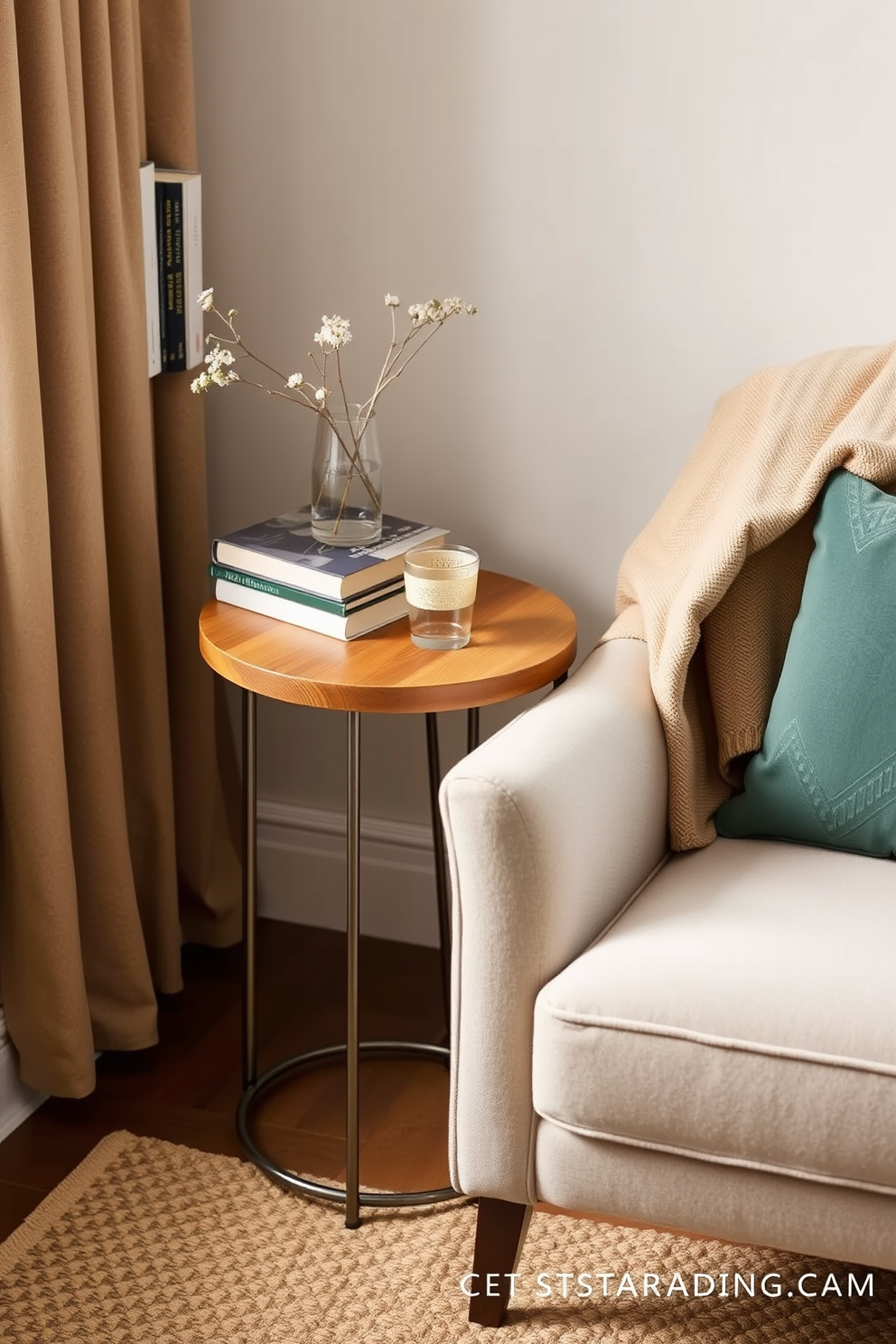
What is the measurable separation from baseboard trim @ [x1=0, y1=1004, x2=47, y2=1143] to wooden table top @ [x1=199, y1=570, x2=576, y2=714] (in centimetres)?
58

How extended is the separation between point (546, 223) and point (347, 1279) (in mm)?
1358

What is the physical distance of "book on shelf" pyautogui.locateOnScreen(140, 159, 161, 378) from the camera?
1.72 metres

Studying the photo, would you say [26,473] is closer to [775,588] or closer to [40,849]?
[40,849]

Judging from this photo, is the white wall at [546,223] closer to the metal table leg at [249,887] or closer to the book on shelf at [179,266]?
the book on shelf at [179,266]

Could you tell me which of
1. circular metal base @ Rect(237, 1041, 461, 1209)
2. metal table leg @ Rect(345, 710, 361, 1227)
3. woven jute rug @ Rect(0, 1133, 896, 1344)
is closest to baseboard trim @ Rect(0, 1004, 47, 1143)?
woven jute rug @ Rect(0, 1133, 896, 1344)

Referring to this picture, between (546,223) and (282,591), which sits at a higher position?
(546,223)

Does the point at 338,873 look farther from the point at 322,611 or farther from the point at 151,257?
the point at 151,257

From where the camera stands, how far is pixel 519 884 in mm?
1233

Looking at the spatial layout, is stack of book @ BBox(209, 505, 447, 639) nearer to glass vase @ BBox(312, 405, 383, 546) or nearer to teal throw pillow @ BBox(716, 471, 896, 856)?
glass vase @ BBox(312, 405, 383, 546)

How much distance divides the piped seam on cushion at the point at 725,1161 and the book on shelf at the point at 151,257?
1098 millimetres

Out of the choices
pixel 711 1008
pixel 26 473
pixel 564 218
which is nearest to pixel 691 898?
pixel 711 1008

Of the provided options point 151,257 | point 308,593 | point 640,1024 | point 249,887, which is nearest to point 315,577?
point 308,593

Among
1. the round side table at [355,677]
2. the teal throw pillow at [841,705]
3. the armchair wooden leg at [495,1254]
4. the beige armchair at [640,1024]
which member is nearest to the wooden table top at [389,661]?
the round side table at [355,677]

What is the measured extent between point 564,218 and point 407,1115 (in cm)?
122
